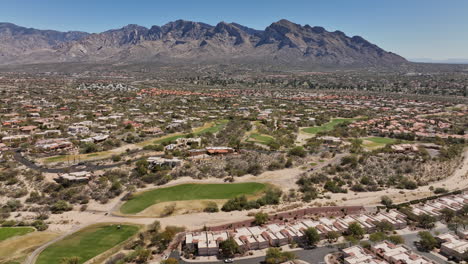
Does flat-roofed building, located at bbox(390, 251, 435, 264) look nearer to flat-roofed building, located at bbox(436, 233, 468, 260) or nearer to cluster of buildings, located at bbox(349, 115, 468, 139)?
flat-roofed building, located at bbox(436, 233, 468, 260)

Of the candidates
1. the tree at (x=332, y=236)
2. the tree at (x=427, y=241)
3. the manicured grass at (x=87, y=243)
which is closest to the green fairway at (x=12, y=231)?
the manicured grass at (x=87, y=243)

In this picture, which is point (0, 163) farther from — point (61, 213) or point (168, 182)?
point (168, 182)

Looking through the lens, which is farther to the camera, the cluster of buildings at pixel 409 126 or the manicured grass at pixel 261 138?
the cluster of buildings at pixel 409 126

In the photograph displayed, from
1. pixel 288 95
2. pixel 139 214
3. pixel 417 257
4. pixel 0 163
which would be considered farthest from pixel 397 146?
pixel 288 95

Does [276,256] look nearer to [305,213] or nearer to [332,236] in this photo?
[332,236]

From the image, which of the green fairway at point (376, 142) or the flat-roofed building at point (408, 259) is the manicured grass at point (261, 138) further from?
the flat-roofed building at point (408, 259)

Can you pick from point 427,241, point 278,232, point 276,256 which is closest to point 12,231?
point 276,256

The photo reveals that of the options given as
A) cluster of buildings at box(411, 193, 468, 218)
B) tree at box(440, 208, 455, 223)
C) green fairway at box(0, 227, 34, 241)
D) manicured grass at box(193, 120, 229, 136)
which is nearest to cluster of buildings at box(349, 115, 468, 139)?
manicured grass at box(193, 120, 229, 136)
